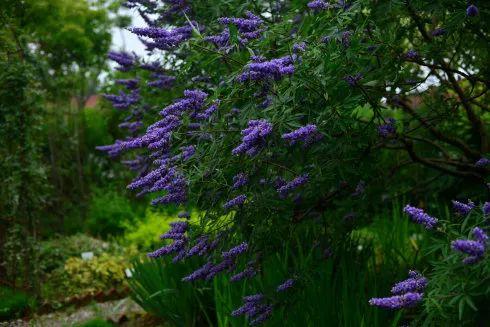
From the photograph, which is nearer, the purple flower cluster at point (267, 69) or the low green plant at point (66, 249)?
the purple flower cluster at point (267, 69)

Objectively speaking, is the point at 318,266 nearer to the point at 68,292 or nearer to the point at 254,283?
the point at 254,283

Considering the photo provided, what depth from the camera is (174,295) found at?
4.48 meters

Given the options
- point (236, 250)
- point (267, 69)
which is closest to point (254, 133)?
point (267, 69)

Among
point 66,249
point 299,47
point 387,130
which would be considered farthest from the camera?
point 66,249

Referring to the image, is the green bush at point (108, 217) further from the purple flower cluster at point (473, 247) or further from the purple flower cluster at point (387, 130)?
the purple flower cluster at point (473, 247)

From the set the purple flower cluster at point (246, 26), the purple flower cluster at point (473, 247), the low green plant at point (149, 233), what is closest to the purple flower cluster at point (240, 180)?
the purple flower cluster at point (246, 26)

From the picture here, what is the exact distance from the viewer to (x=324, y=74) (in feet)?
8.52

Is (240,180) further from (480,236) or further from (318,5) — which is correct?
(480,236)

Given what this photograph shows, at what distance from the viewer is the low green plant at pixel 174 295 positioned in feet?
14.5

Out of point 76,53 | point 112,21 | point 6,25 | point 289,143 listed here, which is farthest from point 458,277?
point 112,21

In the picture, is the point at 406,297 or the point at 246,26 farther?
the point at 246,26

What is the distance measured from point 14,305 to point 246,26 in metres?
4.10

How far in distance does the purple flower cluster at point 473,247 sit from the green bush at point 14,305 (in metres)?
4.82

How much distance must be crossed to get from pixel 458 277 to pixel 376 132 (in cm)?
128
